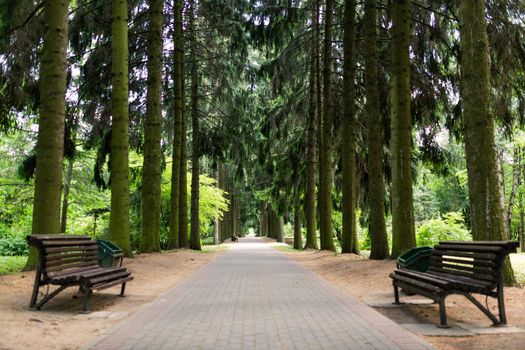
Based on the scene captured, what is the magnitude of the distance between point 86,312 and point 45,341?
1.69 m

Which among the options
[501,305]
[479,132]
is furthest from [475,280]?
[479,132]

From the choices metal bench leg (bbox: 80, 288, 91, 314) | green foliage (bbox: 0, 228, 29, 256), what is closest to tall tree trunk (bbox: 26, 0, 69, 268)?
metal bench leg (bbox: 80, 288, 91, 314)

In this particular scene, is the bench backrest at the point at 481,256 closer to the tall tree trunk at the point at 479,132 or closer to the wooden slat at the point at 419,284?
the wooden slat at the point at 419,284

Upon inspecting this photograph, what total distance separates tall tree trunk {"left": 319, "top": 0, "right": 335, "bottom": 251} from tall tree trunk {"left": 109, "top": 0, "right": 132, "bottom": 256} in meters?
9.19

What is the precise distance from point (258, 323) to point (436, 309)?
8.89 ft

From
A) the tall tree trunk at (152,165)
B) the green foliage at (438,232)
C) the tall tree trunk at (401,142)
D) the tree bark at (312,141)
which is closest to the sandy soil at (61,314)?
the tall tree trunk at (152,165)

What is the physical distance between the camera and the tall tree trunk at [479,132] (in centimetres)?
852

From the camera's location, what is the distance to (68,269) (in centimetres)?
773

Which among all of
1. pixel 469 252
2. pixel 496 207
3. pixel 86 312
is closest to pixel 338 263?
pixel 496 207

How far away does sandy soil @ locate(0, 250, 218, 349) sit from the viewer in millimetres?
5309

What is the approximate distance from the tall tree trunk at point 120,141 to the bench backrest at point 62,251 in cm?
461

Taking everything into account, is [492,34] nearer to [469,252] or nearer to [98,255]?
[469,252]

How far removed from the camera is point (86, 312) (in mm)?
6938

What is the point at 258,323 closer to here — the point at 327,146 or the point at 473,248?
the point at 473,248
